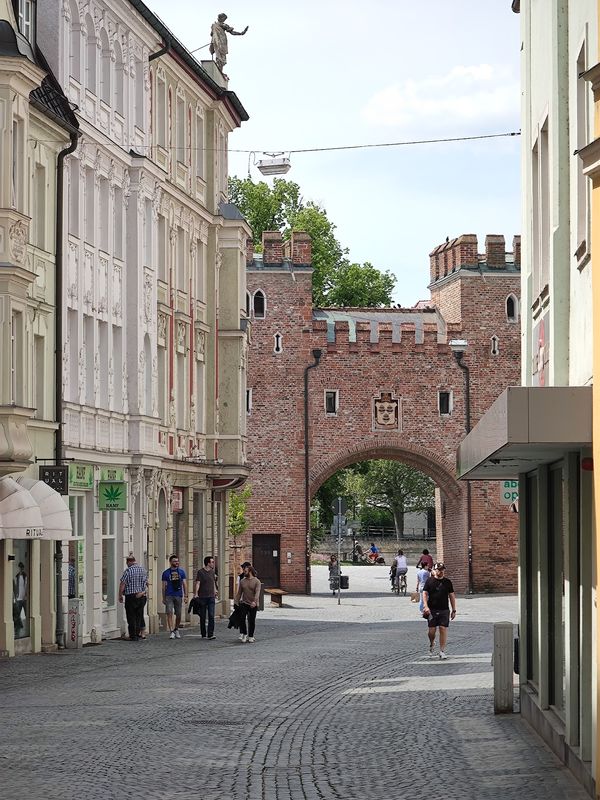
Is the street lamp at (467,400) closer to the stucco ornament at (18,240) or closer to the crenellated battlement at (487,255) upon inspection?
the crenellated battlement at (487,255)

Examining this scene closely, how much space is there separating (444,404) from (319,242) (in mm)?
14122

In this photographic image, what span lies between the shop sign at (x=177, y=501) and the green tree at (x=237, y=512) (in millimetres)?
15572

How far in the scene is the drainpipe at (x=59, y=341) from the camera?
3272 centimetres

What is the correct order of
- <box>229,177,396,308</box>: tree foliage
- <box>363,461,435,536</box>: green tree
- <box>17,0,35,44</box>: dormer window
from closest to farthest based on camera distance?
<box>17,0,35,44</box>: dormer window → <box>229,177,396,308</box>: tree foliage → <box>363,461,435,536</box>: green tree

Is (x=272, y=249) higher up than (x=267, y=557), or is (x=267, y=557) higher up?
(x=272, y=249)

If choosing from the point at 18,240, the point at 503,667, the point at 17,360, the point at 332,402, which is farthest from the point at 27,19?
the point at 332,402

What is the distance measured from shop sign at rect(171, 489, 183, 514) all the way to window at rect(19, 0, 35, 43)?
1278 cm

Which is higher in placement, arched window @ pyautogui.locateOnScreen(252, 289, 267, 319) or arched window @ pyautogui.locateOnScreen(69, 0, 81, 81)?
Result: arched window @ pyautogui.locateOnScreen(69, 0, 81, 81)

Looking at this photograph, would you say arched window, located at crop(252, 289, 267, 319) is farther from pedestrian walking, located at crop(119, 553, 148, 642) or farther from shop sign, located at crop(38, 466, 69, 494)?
shop sign, located at crop(38, 466, 69, 494)

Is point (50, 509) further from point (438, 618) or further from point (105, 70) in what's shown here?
point (105, 70)

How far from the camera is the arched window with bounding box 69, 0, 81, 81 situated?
34781 millimetres

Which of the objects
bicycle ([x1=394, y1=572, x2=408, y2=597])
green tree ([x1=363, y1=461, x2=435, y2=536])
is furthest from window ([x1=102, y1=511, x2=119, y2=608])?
green tree ([x1=363, y1=461, x2=435, y2=536])

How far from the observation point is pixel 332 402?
6681 cm

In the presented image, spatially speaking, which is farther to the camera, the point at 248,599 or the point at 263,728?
the point at 248,599
